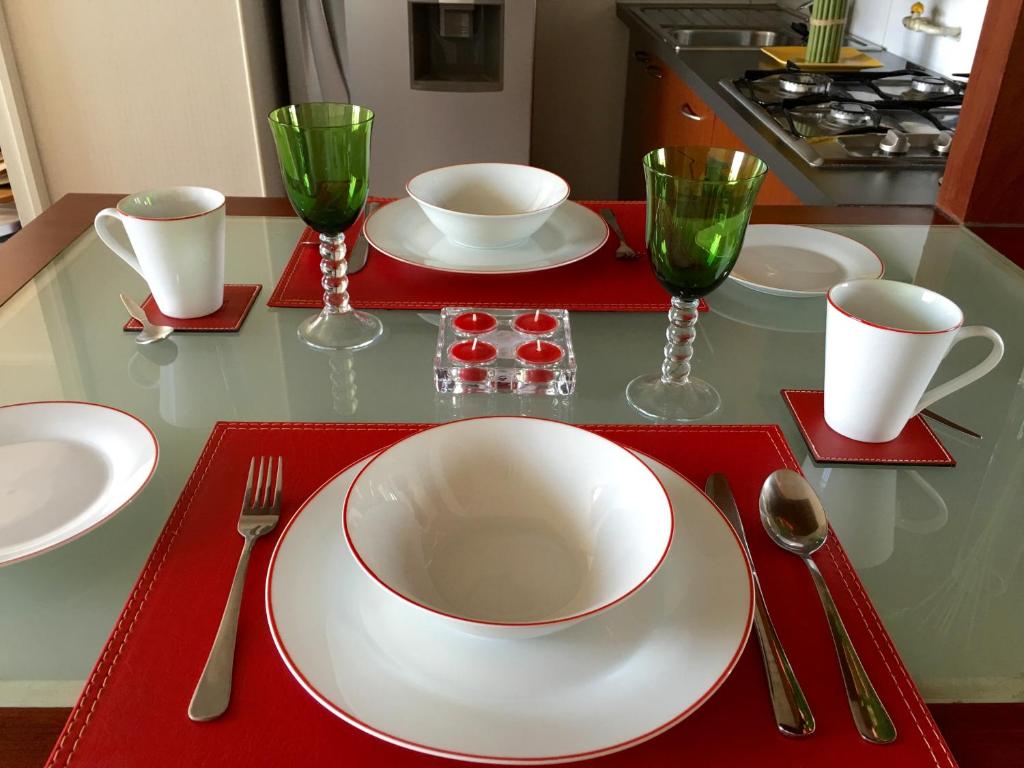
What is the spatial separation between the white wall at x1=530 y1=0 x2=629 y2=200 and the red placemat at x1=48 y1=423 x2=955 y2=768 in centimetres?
250

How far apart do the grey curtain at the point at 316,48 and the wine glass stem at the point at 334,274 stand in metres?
1.68

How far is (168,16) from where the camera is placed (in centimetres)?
207

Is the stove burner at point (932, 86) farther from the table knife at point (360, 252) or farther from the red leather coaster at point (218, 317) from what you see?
the red leather coaster at point (218, 317)

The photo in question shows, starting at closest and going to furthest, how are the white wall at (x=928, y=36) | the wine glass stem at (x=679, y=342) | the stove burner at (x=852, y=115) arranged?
the wine glass stem at (x=679, y=342), the stove burner at (x=852, y=115), the white wall at (x=928, y=36)

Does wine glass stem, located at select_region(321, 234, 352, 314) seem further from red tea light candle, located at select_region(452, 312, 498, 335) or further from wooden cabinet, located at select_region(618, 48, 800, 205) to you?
wooden cabinet, located at select_region(618, 48, 800, 205)

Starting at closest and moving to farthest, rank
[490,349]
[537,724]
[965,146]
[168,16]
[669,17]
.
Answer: [537,724] < [490,349] < [965,146] < [168,16] < [669,17]

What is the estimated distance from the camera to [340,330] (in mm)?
881

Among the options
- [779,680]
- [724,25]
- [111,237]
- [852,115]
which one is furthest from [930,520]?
[724,25]

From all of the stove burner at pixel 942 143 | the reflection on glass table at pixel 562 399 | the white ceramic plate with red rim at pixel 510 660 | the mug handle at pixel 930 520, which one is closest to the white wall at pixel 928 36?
the stove burner at pixel 942 143

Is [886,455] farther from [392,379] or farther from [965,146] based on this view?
[965,146]

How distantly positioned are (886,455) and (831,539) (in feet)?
0.45

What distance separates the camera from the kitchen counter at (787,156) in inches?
51.0

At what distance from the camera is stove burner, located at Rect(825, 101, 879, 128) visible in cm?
161

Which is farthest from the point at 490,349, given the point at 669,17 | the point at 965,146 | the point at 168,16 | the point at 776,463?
the point at 669,17
